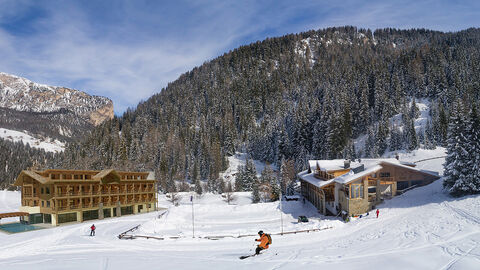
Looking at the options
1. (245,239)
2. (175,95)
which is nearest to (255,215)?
(245,239)

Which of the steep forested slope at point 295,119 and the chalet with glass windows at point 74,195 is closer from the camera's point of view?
the chalet with glass windows at point 74,195

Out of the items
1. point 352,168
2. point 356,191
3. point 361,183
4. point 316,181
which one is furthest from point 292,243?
point 316,181

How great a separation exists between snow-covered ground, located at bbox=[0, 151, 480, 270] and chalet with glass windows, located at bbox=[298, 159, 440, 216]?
1.98 metres

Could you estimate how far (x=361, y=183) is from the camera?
37.4 m

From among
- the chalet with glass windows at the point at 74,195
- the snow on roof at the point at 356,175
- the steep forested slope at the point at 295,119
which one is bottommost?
the chalet with glass windows at the point at 74,195

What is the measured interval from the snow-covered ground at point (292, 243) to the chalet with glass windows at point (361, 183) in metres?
1.98

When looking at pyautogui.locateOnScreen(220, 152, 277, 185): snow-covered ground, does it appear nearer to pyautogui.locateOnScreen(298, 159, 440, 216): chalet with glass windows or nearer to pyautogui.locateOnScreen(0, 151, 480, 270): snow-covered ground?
pyautogui.locateOnScreen(0, 151, 480, 270): snow-covered ground

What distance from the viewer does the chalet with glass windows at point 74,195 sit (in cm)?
4566

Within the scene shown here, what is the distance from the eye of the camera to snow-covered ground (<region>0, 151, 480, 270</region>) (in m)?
13.1

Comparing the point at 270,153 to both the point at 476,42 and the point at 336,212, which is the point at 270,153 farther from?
the point at 476,42

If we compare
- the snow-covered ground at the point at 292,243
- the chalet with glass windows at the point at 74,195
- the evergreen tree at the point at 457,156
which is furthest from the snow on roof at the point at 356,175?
the chalet with glass windows at the point at 74,195

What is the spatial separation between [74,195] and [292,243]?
40.2 metres

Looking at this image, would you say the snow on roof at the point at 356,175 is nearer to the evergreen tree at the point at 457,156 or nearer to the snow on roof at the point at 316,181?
the snow on roof at the point at 316,181

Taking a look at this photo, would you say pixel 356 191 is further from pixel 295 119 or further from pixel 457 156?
pixel 295 119
